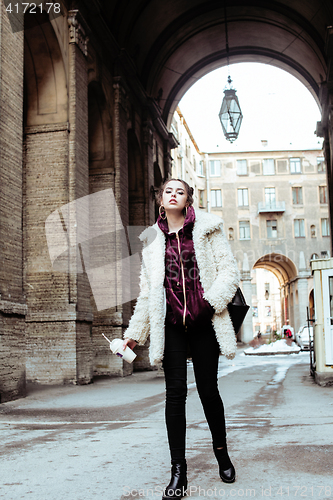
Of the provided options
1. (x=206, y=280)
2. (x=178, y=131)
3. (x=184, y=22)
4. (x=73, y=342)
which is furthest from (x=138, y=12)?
(x=178, y=131)

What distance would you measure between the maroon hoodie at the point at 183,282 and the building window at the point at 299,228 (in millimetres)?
51402

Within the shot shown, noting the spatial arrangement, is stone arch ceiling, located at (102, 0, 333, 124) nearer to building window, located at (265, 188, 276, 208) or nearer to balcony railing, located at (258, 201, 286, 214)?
balcony railing, located at (258, 201, 286, 214)

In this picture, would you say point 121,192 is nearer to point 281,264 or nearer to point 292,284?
point 292,284

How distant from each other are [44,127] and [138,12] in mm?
7961

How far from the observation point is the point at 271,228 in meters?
54.6

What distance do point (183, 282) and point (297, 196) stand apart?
175ft

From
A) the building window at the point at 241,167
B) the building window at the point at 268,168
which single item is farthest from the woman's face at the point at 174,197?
the building window at the point at 268,168

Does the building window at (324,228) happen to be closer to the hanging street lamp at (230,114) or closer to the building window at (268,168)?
the building window at (268,168)

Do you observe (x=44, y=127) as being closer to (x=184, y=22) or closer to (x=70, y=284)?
(x=70, y=284)

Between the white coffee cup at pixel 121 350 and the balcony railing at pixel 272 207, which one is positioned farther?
the balcony railing at pixel 272 207

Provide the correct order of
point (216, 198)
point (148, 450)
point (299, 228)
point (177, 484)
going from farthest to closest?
point (216, 198) < point (299, 228) < point (148, 450) < point (177, 484)

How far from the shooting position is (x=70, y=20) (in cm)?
1340

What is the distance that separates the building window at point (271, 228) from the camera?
2141 inches

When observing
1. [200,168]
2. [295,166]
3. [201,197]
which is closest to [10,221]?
[201,197]
